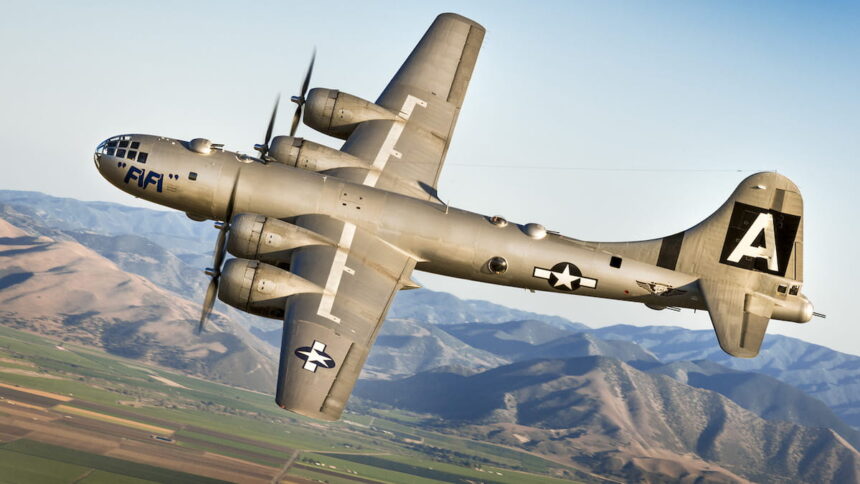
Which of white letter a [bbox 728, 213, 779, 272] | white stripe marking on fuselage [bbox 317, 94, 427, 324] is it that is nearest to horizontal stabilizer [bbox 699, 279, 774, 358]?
white letter a [bbox 728, 213, 779, 272]

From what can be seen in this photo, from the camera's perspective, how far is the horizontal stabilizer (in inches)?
1266

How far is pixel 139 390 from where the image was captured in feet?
621

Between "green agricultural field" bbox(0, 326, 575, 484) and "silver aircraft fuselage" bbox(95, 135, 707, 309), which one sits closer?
"silver aircraft fuselage" bbox(95, 135, 707, 309)

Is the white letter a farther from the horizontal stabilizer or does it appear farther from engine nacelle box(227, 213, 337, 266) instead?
engine nacelle box(227, 213, 337, 266)

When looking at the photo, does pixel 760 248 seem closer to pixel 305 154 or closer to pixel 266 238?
pixel 305 154

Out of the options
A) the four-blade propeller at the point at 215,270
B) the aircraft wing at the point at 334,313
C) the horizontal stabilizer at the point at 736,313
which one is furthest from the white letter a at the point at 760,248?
the four-blade propeller at the point at 215,270

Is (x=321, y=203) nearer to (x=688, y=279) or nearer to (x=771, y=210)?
(x=688, y=279)

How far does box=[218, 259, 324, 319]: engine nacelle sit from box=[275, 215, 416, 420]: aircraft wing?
0.50 meters

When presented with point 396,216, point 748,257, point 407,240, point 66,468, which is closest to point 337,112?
point 396,216

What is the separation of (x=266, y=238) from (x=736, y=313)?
22.4 meters

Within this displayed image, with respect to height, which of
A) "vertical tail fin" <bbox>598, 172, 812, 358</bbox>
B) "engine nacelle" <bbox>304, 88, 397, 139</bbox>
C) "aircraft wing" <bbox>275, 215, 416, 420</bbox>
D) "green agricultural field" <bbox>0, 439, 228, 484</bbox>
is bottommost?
"green agricultural field" <bbox>0, 439, 228, 484</bbox>

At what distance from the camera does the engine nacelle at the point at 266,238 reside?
96.8 ft

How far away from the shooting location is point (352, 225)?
32156 millimetres

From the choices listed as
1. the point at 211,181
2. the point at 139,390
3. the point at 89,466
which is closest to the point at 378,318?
the point at 211,181
